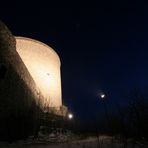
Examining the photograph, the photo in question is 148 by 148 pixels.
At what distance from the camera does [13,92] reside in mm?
8227

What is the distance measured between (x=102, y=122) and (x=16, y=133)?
12.3ft

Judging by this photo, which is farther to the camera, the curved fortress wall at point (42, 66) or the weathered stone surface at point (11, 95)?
the curved fortress wall at point (42, 66)

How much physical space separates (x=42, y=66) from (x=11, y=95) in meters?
9.15

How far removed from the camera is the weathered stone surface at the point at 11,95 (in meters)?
7.28

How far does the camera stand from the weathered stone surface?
7281 mm

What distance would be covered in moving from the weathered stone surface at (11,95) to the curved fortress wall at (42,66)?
6765 millimetres

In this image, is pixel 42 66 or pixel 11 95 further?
pixel 42 66

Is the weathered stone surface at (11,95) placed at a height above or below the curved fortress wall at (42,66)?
below

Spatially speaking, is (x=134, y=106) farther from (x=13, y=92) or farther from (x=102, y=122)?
(x=13, y=92)

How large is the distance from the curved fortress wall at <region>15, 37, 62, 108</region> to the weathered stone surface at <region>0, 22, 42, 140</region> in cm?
677

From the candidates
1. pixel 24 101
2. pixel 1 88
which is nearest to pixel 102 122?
pixel 24 101

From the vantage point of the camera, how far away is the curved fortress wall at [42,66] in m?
16.2

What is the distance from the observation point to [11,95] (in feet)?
26.3

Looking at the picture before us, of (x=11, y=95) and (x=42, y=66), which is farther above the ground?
(x=42, y=66)
